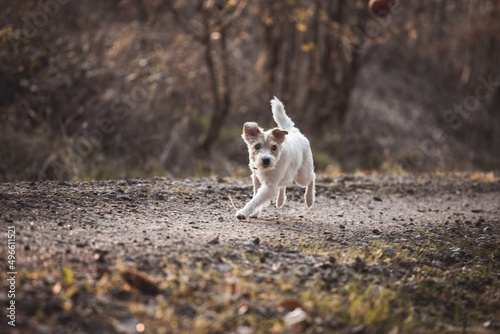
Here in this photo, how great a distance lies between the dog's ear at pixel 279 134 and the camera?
6043 millimetres

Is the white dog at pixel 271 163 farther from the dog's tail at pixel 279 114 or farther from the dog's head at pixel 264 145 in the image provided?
the dog's tail at pixel 279 114

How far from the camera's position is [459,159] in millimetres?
18000

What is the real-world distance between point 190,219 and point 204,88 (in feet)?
34.9

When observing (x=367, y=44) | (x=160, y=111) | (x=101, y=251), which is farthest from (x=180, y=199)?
(x=367, y=44)

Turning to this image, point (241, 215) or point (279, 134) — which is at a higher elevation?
point (279, 134)

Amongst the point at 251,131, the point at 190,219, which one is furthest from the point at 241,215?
the point at 251,131

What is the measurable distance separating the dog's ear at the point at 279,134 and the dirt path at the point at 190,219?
0.99m

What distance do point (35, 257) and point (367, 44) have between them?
13.1m

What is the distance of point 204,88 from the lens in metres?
16.2

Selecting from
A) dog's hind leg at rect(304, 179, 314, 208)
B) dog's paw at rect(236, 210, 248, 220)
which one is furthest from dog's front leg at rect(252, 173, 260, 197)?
dog's hind leg at rect(304, 179, 314, 208)

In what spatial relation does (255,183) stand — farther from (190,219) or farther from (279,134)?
(190,219)

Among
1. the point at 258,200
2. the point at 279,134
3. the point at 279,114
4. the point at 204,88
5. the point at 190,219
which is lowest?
A: the point at 190,219

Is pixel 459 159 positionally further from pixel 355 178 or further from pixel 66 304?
pixel 66 304

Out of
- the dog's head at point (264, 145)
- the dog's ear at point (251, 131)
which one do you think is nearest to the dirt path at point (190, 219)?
the dog's head at point (264, 145)
